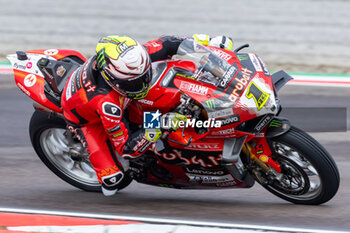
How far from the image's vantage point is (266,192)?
5797mm

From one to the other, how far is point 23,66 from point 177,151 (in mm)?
1550

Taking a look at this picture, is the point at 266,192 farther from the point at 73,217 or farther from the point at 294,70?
the point at 294,70

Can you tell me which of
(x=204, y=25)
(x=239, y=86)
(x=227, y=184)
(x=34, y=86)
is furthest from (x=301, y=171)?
(x=204, y=25)

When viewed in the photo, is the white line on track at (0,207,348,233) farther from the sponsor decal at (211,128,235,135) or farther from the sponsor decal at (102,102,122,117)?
the sponsor decal at (102,102,122,117)

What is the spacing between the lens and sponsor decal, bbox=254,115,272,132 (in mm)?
4816

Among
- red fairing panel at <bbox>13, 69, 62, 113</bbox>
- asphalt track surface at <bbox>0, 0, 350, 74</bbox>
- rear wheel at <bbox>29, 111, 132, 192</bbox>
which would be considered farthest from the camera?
asphalt track surface at <bbox>0, 0, 350, 74</bbox>

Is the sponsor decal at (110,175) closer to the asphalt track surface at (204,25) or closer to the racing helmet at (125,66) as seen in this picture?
the racing helmet at (125,66)

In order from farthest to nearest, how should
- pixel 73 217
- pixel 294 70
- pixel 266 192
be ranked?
pixel 294 70 → pixel 266 192 → pixel 73 217

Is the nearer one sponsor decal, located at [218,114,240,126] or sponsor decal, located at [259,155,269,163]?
sponsor decal, located at [218,114,240,126]

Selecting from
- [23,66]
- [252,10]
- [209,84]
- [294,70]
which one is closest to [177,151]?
[209,84]

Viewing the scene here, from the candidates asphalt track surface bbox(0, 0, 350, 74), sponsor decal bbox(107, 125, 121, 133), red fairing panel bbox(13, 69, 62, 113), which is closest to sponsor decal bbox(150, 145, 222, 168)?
sponsor decal bbox(107, 125, 121, 133)

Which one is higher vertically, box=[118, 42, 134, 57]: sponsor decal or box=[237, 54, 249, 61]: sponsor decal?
box=[118, 42, 134, 57]: sponsor decal

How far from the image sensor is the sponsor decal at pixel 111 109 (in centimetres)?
486

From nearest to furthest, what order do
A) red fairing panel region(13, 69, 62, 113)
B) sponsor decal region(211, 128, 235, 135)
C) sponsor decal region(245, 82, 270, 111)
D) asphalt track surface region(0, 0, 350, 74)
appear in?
sponsor decal region(245, 82, 270, 111)
sponsor decal region(211, 128, 235, 135)
red fairing panel region(13, 69, 62, 113)
asphalt track surface region(0, 0, 350, 74)
